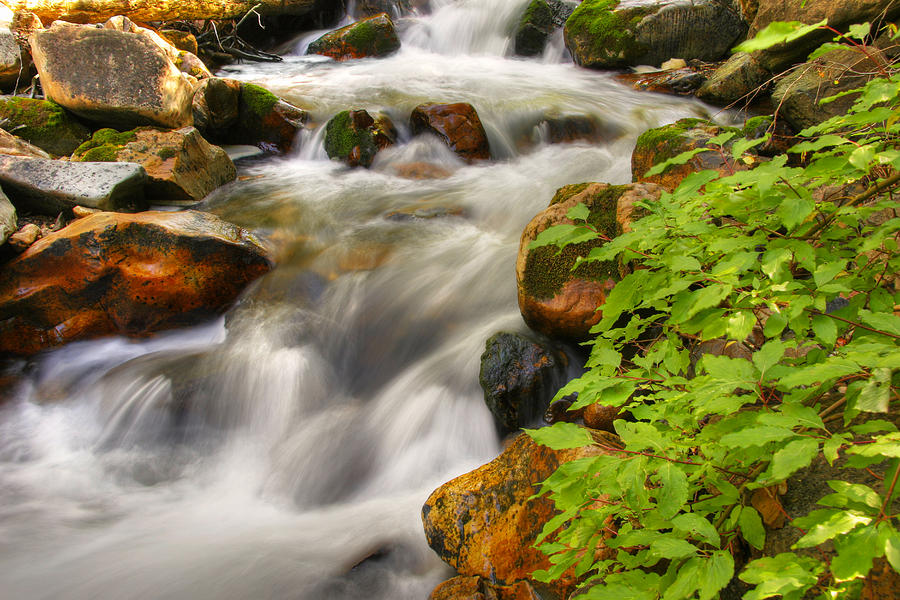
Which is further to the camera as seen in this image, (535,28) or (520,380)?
(535,28)

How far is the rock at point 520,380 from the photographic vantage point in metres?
3.38

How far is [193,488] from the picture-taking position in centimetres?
342

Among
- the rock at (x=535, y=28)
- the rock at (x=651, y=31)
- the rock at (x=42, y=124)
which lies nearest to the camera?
the rock at (x=42, y=124)

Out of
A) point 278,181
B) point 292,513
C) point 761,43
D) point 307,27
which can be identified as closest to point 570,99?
point 278,181

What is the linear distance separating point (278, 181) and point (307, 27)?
9509mm

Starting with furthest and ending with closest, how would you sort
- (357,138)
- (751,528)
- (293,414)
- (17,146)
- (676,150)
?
(357,138), (17,146), (676,150), (293,414), (751,528)

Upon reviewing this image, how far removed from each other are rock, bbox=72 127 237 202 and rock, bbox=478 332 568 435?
441 centimetres

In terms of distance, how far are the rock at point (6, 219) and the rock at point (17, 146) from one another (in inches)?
50.0

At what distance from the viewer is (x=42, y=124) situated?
20.0ft

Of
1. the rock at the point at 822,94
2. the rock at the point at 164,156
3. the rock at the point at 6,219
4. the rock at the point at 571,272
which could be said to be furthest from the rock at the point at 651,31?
the rock at the point at 6,219

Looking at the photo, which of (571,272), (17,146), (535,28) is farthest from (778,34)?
(535,28)

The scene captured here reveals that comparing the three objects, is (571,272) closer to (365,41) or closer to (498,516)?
(498,516)

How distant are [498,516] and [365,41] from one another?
471 inches

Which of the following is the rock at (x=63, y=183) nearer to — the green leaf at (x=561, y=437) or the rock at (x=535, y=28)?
the green leaf at (x=561, y=437)
